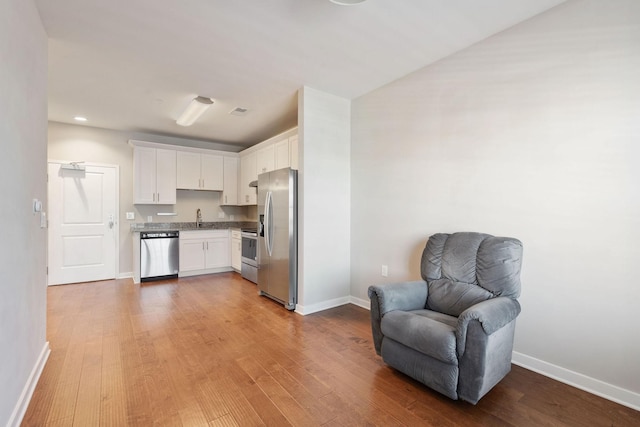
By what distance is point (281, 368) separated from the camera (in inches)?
91.2

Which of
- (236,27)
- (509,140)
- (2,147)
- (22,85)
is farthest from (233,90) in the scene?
(509,140)

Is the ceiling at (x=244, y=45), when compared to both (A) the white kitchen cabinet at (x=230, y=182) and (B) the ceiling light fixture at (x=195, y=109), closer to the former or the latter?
(B) the ceiling light fixture at (x=195, y=109)

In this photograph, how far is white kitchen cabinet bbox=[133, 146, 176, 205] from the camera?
5.30 metres

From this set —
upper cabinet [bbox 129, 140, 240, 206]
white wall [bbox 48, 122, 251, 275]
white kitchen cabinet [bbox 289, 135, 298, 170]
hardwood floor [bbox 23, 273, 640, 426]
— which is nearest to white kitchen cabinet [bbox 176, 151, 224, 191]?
upper cabinet [bbox 129, 140, 240, 206]

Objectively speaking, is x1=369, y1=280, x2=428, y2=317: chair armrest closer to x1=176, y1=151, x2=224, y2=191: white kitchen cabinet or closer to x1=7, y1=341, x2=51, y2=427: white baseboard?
x1=7, y1=341, x2=51, y2=427: white baseboard

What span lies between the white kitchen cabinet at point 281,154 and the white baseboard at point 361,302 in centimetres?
217

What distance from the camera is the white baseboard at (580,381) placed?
6.18 ft

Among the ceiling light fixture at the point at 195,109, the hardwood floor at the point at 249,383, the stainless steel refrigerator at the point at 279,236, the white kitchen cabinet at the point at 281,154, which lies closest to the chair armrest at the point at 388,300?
the hardwood floor at the point at 249,383

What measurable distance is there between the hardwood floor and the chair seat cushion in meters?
0.32

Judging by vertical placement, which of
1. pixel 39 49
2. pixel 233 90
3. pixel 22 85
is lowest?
pixel 22 85

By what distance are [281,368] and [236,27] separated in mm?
2810

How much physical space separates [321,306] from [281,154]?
7.85ft

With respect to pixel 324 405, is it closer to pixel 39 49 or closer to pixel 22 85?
pixel 22 85

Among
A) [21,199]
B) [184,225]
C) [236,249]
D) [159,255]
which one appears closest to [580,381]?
[21,199]
